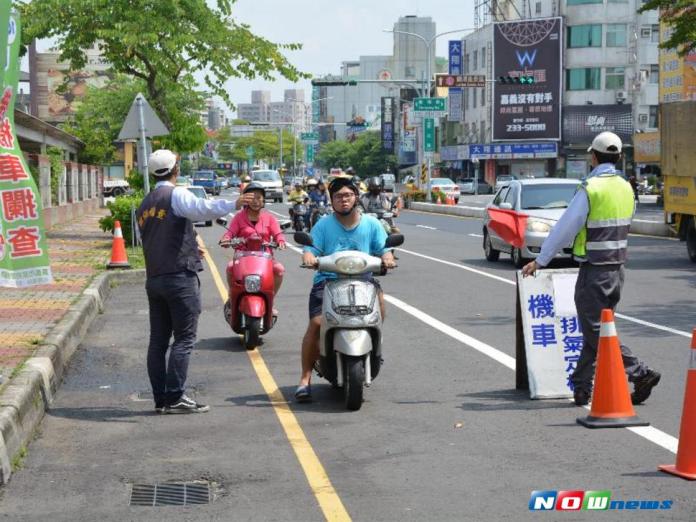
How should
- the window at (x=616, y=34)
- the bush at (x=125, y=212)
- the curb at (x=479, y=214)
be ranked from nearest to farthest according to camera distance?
the bush at (x=125, y=212) < the curb at (x=479, y=214) < the window at (x=616, y=34)

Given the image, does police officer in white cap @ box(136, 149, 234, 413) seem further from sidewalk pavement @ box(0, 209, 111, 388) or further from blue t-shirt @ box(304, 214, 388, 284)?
sidewalk pavement @ box(0, 209, 111, 388)

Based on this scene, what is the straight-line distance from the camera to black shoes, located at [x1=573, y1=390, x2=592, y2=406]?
8.81 meters

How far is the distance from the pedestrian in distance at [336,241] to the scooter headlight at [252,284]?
9.45 ft

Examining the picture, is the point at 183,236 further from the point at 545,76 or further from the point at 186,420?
the point at 545,76

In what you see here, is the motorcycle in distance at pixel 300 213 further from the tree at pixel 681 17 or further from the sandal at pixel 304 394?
the sandal at pixel 304 394

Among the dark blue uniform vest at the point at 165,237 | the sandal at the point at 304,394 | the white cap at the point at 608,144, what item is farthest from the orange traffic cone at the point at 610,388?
the dark blue uniform vest at the point at 165,237

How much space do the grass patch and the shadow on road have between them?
313cm

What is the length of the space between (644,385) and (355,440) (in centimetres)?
223

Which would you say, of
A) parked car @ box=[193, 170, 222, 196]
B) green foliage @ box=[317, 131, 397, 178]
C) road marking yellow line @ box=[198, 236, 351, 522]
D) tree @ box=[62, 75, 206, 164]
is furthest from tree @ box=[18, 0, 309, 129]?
green foliage @ box=[317, 131, 397, 178]

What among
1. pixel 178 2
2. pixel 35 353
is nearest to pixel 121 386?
pixel 35 353

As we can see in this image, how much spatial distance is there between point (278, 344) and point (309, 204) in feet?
65.4

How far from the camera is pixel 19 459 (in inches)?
296

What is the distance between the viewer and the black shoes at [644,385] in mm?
8680

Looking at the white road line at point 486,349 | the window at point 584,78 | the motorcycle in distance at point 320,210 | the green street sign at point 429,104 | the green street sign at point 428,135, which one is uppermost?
the window at point 584,78
